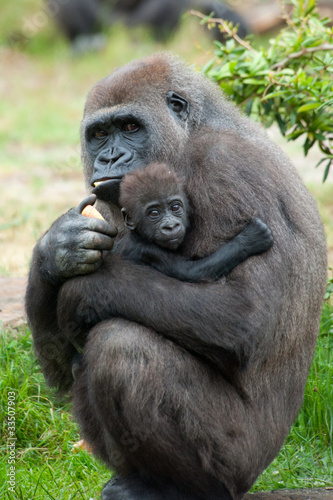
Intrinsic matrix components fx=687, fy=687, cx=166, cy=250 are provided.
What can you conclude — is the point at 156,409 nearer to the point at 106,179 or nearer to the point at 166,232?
the point at 166,232

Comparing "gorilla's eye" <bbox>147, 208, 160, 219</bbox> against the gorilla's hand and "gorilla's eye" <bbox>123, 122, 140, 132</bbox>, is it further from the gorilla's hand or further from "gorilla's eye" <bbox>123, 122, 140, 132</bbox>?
"gorilla's eye" <bbox>123, 122, 140, 132</bbox>

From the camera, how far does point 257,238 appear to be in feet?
10.8

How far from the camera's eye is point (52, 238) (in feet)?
11.6

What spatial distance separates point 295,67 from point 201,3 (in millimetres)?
14060

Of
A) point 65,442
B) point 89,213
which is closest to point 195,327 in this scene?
point 89,213

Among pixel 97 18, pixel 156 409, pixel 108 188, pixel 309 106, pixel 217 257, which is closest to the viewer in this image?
pixel 156 409

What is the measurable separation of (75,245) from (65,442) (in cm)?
177

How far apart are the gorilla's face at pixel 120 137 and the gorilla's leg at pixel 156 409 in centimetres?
88

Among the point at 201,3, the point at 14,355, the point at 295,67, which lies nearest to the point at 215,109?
the point at 295,67

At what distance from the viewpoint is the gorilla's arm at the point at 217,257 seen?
3.29 metres

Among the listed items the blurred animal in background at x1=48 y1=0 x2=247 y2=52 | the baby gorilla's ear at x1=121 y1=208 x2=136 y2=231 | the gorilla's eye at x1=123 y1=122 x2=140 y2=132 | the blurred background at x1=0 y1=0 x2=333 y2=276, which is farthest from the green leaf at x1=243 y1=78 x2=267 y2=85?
the blurred animal in background at x1=48 y1=0 x2=247 y2=52

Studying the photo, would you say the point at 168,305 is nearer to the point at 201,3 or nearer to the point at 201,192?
the point at 201,192

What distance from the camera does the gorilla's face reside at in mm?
3801

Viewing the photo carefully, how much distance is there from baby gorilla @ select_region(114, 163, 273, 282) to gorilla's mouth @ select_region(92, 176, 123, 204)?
0.40ft
